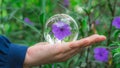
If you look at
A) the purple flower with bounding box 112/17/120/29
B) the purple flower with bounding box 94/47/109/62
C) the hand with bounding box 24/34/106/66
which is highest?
the purple flower with bounding box 112/17/120/29

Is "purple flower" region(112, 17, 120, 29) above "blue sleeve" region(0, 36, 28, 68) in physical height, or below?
above

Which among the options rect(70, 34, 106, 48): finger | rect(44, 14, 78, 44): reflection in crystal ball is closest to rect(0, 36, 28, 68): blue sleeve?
rect(44, 14, 78, 44): reflection in crystal ball

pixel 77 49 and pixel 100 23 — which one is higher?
pixel 100 23

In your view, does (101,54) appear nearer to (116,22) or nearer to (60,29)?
(116,22)

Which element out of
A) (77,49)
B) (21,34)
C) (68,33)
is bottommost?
(77,49)

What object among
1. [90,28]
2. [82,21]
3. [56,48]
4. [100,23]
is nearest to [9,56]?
[56,48]

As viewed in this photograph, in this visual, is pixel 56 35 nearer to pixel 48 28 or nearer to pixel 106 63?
pixel 48 28

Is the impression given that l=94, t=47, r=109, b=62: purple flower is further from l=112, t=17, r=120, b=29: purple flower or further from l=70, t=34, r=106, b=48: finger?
l=70, t=34, r=106, b=48: finger
